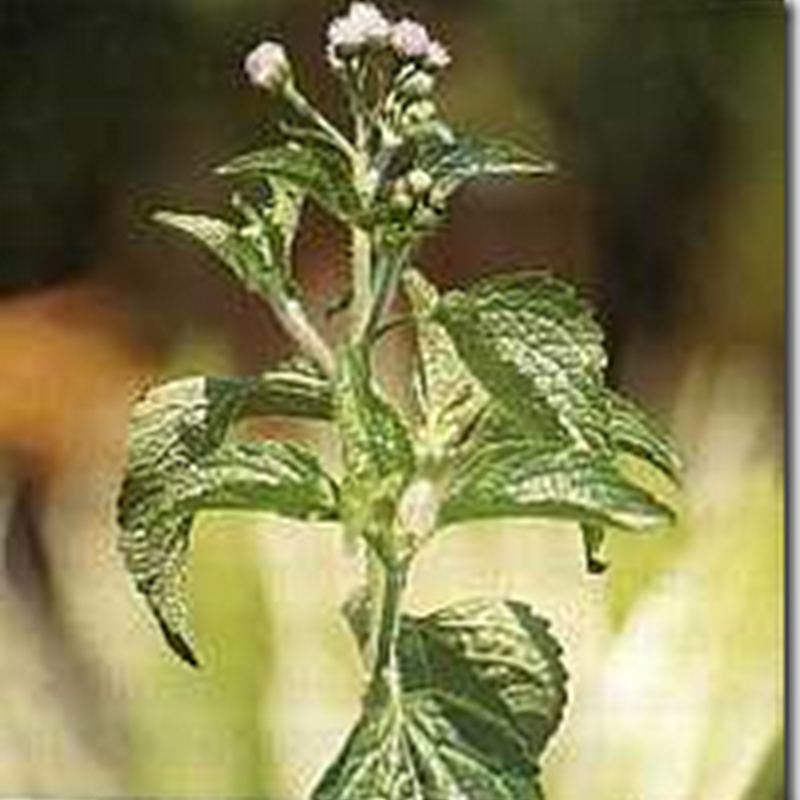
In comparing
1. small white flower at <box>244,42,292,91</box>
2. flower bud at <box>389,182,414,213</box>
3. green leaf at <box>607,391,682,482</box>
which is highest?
small white flower at <box>244,42,292,91</box>

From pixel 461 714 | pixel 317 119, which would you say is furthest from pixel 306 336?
pixel 461 714

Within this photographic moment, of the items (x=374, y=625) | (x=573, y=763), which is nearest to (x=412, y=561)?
(x=374, y=625)

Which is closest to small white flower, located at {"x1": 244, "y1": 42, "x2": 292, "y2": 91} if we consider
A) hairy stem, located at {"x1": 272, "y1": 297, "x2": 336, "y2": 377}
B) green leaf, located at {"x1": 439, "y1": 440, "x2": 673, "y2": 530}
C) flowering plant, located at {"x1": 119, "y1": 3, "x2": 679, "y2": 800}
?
flowering plant, located at {"x1": 119, "y1": 3, "x2": 679, "y2": 800}

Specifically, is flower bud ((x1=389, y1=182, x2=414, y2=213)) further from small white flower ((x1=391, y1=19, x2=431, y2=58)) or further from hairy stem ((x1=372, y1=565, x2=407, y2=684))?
hairy stem ((x1=372, y1=565, x2=407, y2=684))

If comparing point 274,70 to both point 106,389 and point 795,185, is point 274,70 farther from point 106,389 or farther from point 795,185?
point 795,185

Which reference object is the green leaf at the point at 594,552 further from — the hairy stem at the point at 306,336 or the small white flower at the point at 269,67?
the small white flower at the point at 269,67

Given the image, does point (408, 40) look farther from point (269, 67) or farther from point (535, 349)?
point (535, 349)

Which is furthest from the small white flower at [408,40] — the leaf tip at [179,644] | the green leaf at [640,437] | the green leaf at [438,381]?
the leaf tip at [179,644]
